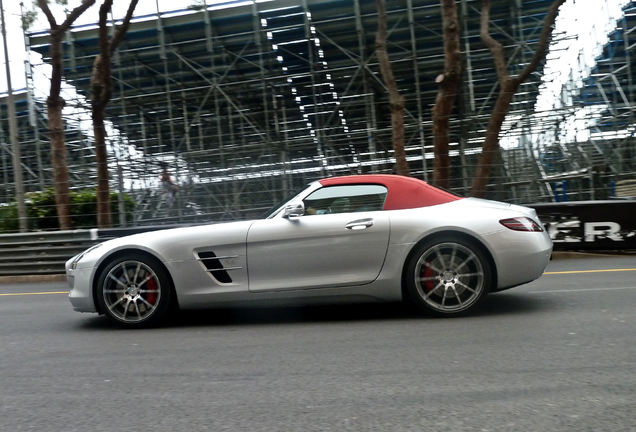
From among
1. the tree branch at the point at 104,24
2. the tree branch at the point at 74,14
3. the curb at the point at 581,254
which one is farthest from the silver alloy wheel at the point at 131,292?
the tree branch at the point at 74,14

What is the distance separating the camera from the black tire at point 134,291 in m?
5.76

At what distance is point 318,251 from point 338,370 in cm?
151

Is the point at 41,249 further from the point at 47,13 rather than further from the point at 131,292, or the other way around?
the point at 131,292

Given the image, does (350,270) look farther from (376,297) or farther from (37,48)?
(37,48)

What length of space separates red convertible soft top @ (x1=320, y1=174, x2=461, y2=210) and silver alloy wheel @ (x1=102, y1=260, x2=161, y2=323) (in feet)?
5.93

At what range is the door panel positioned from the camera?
18.0 feet

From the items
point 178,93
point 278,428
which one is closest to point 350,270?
point 278,428

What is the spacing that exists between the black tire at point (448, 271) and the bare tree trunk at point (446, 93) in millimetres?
5836

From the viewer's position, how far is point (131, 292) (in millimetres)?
5836

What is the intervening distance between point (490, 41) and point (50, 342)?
991 cm

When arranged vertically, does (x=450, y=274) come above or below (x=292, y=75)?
below

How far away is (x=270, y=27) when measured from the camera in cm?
2294

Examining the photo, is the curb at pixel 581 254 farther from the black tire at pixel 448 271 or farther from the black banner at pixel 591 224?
the black tire at pixel 448 271

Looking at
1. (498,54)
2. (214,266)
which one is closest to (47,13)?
(498,54)
